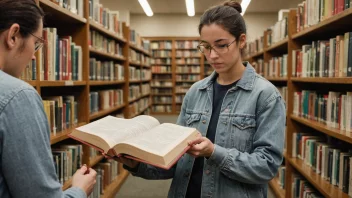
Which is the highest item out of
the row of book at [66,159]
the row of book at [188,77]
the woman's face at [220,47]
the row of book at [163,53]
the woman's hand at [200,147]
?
the row of book at [163,53]

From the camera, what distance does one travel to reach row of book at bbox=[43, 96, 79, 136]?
7.51 feet

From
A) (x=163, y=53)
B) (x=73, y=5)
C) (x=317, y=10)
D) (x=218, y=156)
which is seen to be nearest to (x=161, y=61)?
(x=163, y=53)

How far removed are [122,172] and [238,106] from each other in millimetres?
Result: 3516

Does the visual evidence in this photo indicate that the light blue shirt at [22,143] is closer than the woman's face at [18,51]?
Yes

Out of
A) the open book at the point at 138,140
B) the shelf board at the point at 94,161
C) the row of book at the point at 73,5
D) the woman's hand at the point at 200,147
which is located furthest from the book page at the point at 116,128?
the shelf board at the point at 94,161

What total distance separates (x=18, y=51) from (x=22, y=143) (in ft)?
0.96

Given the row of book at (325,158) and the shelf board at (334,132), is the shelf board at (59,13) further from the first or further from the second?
the row of book at (325,158)

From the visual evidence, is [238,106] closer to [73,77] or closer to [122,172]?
[73,77]

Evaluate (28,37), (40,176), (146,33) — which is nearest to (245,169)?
(40,176)

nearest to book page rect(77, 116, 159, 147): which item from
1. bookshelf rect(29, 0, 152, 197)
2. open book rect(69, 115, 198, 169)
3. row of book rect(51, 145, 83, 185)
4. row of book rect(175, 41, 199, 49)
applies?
open book rect(69, 115, 198, 169)

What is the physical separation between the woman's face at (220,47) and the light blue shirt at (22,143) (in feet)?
2.70

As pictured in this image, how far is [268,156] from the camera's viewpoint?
1248mm

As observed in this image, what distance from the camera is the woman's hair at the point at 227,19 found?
1366 millimetres

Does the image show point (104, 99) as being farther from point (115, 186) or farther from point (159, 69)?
point (159, 69)
